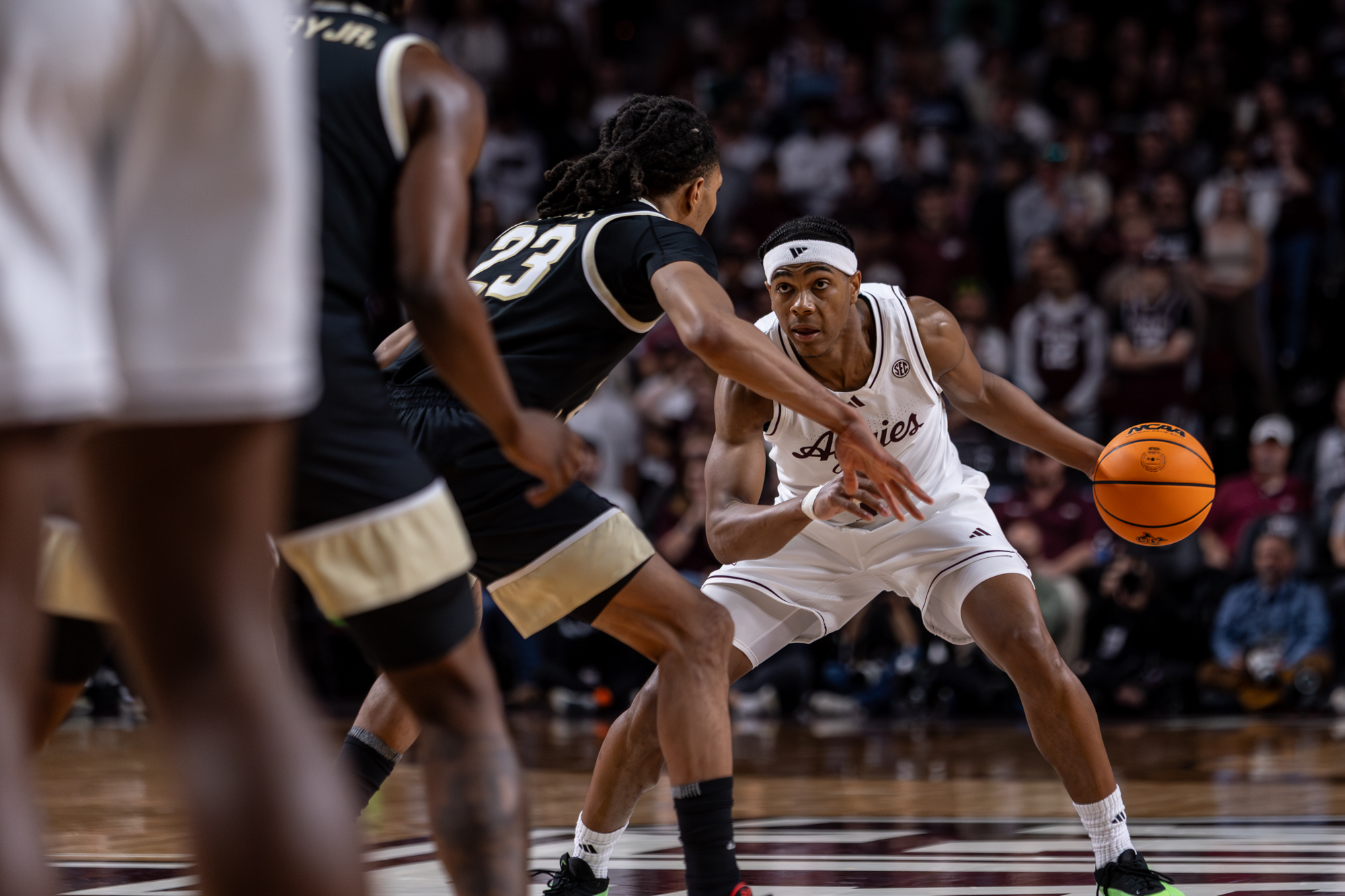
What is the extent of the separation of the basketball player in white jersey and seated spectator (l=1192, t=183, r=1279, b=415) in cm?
710

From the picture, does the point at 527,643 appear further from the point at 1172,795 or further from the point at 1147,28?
the point at 1147,28

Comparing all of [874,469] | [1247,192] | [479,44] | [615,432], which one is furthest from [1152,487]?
[479,44]

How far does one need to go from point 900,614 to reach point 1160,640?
5.10 feet

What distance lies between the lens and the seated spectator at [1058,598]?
969cm

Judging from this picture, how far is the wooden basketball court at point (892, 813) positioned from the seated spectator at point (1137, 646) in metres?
0.34

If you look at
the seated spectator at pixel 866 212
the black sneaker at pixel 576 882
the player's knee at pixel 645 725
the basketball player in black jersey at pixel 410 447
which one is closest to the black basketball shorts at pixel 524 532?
the player's knee at pixel 645 725

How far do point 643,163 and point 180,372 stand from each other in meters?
2.63

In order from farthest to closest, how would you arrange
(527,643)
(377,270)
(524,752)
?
(527,643) → (524,752) → (377,270)

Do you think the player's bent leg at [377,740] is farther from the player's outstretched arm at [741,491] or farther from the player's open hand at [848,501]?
the player's open hand at [848,501]

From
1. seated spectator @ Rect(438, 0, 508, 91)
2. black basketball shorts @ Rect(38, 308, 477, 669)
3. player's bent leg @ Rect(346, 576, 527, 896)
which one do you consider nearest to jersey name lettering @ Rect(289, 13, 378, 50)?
black basketball shorts @ Rect(38, 308, 477, 669)

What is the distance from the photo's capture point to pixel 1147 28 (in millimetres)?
14117

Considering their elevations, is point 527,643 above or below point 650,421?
below

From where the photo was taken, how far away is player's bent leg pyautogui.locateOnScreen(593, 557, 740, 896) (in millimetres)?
3408

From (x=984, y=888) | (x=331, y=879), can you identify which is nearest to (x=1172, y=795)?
(x=984, y=888)
